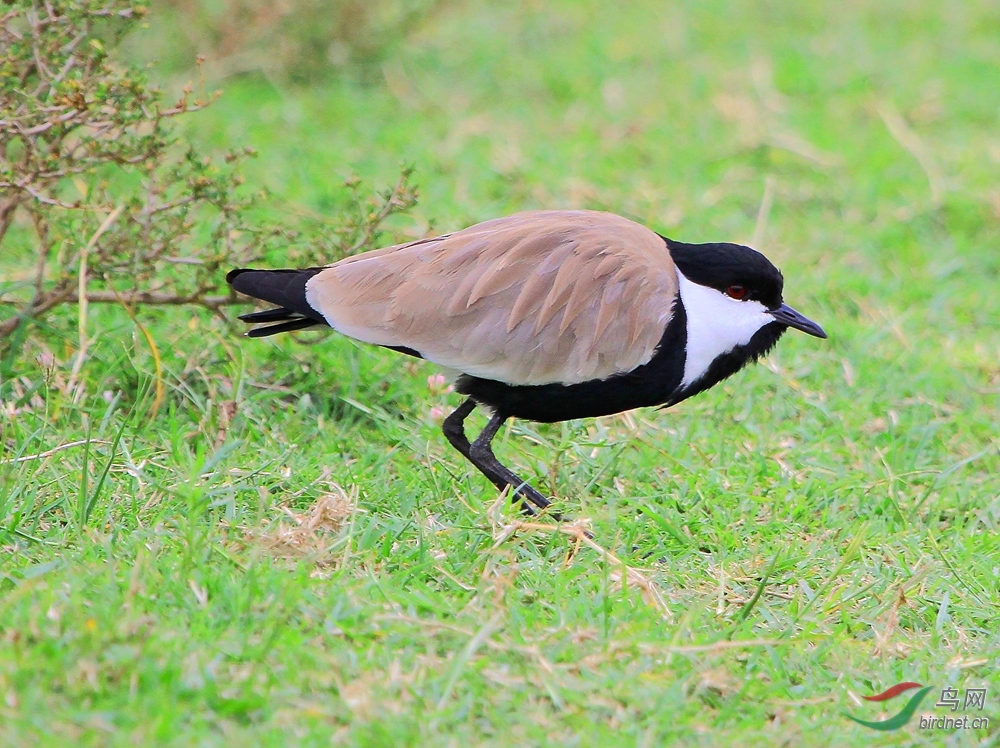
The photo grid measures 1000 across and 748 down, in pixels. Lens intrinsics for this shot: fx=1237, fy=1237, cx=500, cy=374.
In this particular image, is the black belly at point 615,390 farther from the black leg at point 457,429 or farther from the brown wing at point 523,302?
the black leg at point 457,429

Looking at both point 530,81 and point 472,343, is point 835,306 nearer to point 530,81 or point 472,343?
point 472,343

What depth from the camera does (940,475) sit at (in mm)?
4391

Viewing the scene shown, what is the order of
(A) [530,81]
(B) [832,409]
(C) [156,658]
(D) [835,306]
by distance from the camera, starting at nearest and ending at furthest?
(C) [156,658] → (B) [832,409] → (D) [835,306] → (A) [530,81]

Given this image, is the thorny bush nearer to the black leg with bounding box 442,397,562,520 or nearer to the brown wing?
the brown wing

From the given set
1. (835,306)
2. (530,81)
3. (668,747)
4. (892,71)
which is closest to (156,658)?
(668,747)

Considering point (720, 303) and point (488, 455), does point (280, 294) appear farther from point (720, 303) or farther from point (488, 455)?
point (720, 303)

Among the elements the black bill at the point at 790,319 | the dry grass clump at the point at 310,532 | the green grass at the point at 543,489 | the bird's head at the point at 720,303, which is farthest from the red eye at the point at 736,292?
the dry grass clump at the point at 310,532

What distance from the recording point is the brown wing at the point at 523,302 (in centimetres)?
380

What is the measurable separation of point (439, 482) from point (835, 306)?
2.53 metres

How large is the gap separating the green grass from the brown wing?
0.49 metres

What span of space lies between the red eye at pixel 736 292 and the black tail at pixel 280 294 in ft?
4.24

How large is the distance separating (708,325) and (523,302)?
23.1 inches

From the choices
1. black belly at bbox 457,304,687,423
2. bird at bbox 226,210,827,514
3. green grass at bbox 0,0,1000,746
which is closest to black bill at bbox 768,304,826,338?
bird at bbox 226,210,827,514

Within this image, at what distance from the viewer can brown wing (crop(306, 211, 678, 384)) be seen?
380 cm
